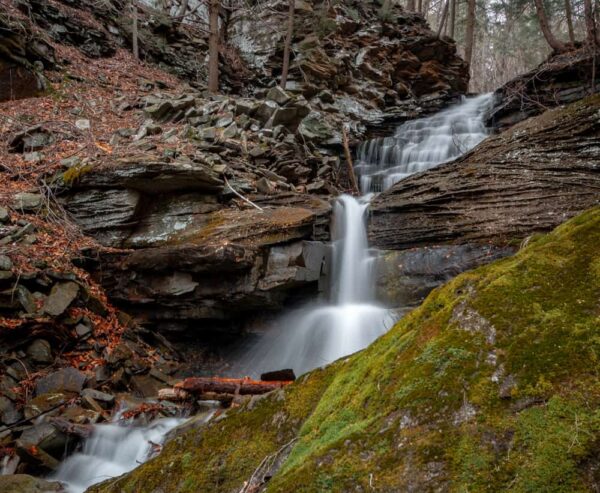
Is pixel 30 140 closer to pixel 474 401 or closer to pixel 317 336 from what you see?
pixel 317 336

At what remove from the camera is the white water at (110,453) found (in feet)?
16.9

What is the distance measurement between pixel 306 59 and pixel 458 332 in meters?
19.3

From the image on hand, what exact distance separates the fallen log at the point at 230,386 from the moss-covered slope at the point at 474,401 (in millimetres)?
2414

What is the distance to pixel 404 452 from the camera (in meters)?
1.88

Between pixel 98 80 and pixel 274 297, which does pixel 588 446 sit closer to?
pixel 274 297

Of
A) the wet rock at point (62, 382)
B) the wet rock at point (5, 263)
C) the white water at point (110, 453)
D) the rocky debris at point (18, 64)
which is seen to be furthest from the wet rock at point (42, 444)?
the rocky debris at point (18, 64)

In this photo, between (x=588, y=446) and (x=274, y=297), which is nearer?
(x=588, y=446)

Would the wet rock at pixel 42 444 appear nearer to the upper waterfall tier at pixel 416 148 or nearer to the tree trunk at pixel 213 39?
the upper waterfall tier at pixel 416 148

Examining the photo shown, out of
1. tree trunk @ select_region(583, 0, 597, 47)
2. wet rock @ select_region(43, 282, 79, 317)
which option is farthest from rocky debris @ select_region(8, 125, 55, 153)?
tree trunk @ select_region(583, 0, 597, 47)

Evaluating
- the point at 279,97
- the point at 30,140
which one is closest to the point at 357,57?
the point at 279,97

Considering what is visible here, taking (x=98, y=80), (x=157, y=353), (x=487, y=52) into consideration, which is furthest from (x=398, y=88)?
(x=487, y=52)

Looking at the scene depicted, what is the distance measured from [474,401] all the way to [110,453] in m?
5.26

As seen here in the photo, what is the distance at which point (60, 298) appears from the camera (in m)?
7.39

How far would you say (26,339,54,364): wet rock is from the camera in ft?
22.4
